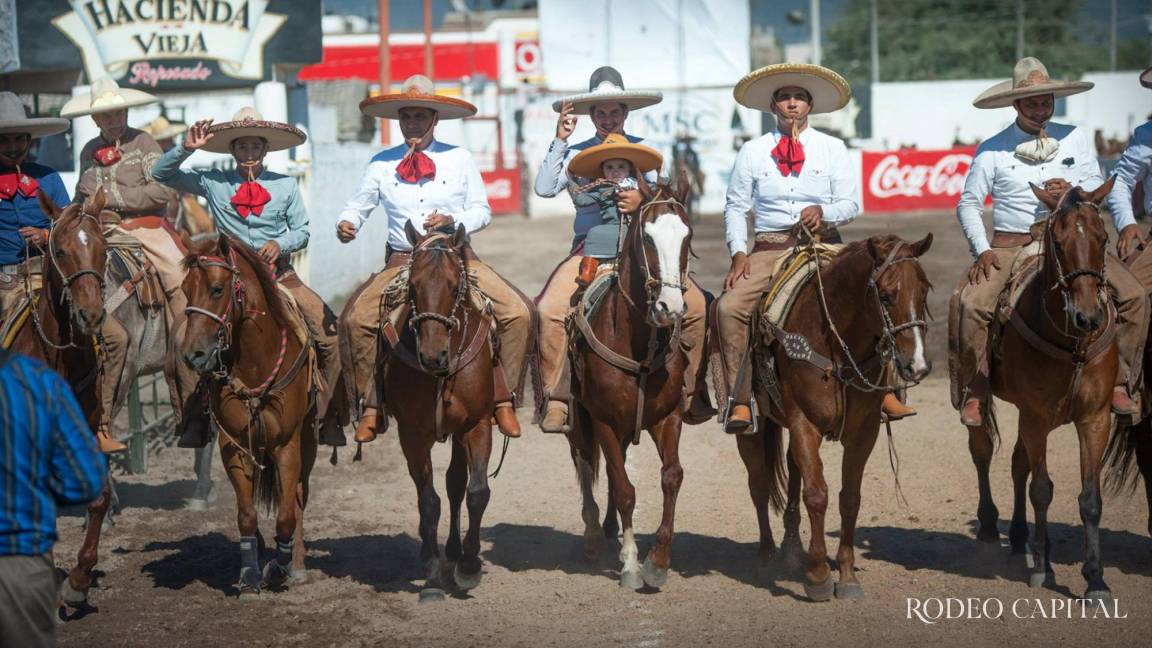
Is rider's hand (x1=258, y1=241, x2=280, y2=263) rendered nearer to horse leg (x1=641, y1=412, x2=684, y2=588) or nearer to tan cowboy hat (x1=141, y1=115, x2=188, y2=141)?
horse leg (x1=641, y1=412, x2=684, y2=588)

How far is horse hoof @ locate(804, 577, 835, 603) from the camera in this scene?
25.2ft

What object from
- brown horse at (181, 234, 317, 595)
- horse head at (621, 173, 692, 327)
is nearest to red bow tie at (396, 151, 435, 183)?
brown horse at (181, 234, 317, 595)

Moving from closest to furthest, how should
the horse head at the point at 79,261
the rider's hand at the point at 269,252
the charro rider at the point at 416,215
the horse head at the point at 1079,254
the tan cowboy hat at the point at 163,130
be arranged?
1. the horse head at the point at 1079,254
2. the horse head at the point at 79,261
3. the charro rider at the point at 416,215
4. the rider's hand at the point at 269,252
5. the tan cowboy hat at the point at 163,130

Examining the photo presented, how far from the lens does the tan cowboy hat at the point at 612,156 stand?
8.33 metres

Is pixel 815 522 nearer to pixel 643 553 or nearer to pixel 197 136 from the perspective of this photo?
pixel 643 553

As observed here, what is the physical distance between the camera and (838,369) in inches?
304

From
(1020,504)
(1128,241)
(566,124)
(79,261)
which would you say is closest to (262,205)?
(79,261)

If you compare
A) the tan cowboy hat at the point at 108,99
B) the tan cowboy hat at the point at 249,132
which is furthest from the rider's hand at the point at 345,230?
the tan cowboy hat at the point at 108,99

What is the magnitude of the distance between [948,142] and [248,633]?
157 ft

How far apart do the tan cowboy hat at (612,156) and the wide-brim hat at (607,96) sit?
28 centimetres

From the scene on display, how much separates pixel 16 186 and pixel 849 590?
5.91 meters

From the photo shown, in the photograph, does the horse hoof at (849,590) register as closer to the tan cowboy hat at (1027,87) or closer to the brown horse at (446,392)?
the brown horse at (446,392)

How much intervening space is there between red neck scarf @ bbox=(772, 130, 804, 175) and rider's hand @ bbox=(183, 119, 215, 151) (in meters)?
3.84

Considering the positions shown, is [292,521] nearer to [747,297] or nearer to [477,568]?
[477,568]
